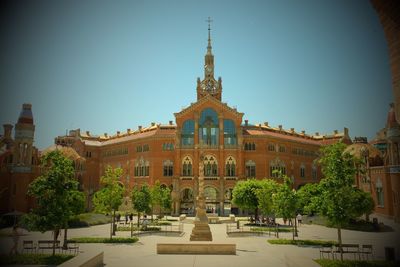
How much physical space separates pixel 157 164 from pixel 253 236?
37906 millimetres

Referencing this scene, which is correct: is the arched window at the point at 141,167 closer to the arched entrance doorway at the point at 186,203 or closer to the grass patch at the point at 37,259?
the arched entrance doorway at the point at 186,203

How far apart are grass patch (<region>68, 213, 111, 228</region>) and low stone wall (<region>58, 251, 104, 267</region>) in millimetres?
25227

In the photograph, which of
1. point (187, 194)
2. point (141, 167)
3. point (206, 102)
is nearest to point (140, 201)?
point (187, 194)

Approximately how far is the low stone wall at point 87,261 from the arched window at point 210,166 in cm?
4794

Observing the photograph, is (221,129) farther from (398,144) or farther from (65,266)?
(65,266)

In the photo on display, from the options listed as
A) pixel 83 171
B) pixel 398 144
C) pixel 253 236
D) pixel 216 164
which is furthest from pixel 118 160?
pixel 398 144

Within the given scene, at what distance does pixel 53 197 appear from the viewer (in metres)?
23.0

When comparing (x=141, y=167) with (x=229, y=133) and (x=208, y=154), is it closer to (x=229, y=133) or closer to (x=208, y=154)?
(x=208, y=154)

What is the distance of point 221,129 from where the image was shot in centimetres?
6788

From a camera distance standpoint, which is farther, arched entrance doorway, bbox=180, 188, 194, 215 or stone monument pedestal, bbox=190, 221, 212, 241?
arched entrance doorway, bbox=180, 188, 194, 215

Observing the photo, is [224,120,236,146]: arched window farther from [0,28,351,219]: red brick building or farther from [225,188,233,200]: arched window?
[225,188,233,200]: arched window

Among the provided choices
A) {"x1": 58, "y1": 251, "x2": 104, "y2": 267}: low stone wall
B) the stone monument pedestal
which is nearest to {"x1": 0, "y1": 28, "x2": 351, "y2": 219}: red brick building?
the stone monument pedestal

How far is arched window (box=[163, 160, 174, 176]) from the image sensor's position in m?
69.2

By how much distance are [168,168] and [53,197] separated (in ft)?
153
